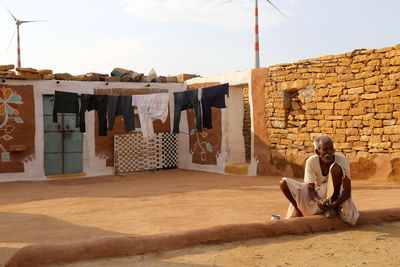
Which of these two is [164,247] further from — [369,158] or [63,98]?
[63,98]

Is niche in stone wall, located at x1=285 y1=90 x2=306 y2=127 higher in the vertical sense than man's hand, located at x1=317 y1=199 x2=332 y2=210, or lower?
higher

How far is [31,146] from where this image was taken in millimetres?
10383

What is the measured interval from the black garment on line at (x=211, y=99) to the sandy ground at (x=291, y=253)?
18.1 ft

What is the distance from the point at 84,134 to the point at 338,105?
21.0 feet

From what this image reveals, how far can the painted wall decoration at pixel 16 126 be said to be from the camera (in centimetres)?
1006

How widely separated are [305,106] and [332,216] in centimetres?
516

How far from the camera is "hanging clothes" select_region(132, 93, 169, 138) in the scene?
32.3 feet

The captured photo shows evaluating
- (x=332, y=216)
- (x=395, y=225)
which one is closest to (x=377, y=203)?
(x=395, y=225)

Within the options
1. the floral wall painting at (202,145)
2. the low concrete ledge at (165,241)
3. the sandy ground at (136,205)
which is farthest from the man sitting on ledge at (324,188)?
the floral wall painting at (202,145)

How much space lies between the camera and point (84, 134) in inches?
435

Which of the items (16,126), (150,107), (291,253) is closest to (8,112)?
(16,126)

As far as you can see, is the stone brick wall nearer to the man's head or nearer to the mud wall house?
the mud wall house

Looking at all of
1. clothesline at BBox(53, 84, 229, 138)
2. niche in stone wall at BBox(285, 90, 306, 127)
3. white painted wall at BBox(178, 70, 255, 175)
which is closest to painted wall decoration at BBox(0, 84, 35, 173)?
clothesline at BBox(53, 84, 229, 138)

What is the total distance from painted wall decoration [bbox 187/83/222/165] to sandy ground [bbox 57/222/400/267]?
281 inches
